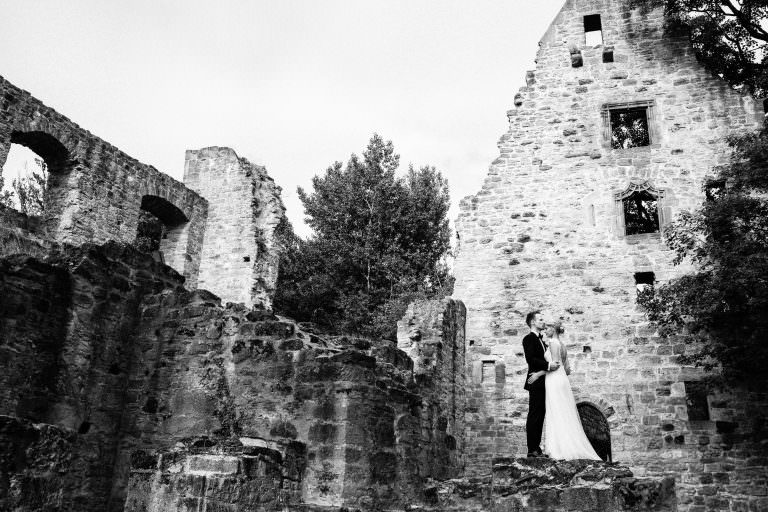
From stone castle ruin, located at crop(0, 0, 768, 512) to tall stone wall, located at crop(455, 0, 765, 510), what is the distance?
0.14ft

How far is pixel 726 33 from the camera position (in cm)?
1692

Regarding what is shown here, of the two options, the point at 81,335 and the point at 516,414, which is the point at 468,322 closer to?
the point at 516,414

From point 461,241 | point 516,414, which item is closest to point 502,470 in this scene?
point 516,414

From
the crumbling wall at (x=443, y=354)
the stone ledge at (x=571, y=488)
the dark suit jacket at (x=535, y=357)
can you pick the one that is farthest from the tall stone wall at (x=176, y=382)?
the crumbling wall at (x=443, y=354)

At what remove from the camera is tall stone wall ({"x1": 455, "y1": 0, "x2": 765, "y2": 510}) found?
12.9 metres

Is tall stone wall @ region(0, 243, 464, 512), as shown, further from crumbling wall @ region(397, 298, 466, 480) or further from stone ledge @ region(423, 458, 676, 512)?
crumbling wall @ region(397, 298, 466, 480)

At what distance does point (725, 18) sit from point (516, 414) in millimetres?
10937

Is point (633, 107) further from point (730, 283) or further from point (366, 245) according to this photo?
point (366, 245)

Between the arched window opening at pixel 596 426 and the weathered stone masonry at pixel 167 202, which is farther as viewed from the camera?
the weathered stone masonry at pixel 167 202

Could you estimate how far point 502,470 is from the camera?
247 inches

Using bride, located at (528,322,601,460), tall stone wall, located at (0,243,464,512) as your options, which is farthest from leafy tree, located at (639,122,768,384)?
tall stone wall, located at (0,243,464,512)

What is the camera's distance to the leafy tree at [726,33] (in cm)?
1566

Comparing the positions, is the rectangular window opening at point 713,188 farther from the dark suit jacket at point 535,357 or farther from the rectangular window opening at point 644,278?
the dark suit jacket at point 535,357

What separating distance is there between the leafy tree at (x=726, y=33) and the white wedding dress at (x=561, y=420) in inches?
399
